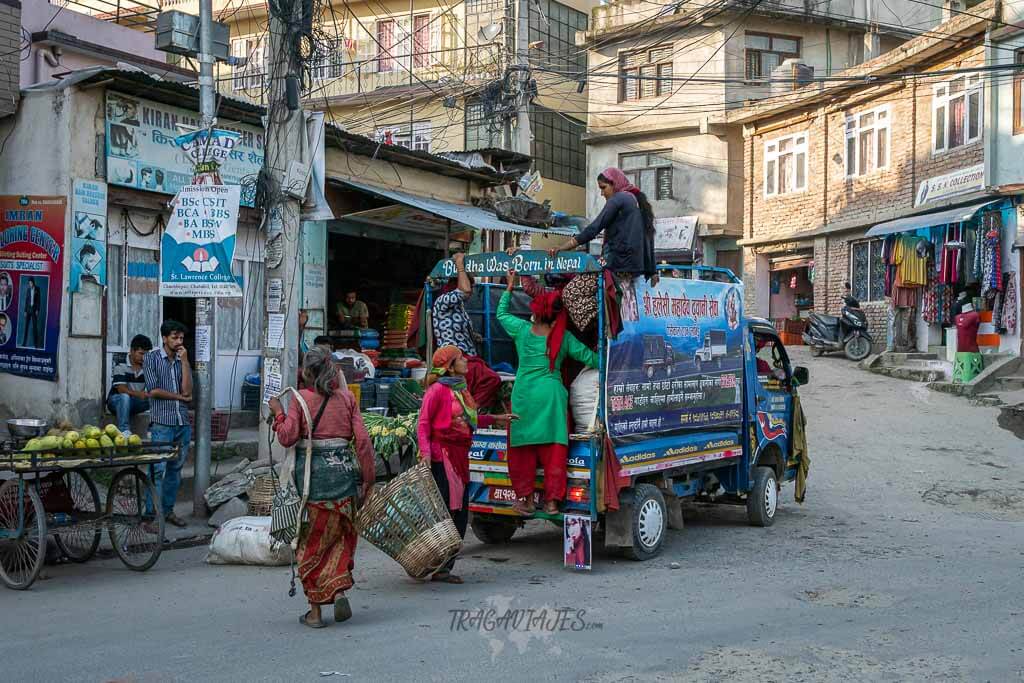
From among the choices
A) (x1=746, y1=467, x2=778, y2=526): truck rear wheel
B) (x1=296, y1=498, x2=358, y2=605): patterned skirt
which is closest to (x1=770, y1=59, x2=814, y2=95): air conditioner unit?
(x1=746, y1=467, x2=778, y2=526): truck rear wheel

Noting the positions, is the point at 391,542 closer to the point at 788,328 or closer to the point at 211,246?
the point at 211,246

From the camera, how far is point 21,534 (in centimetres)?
715

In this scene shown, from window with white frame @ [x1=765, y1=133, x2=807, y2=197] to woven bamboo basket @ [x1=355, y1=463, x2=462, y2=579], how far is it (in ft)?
77.5

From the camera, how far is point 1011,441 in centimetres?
1505

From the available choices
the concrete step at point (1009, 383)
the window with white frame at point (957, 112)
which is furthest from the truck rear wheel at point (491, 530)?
the window with white frame at point (957, 112)

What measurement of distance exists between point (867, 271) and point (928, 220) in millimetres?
4061

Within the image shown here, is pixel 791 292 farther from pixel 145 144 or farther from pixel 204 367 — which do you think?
pixel 204 367

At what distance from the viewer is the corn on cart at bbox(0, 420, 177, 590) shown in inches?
283

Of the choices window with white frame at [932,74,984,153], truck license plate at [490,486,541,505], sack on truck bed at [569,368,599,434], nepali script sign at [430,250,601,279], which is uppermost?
window with white frame at [932,74,984,153]

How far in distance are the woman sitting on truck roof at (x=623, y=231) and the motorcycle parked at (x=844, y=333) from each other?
16238 mm

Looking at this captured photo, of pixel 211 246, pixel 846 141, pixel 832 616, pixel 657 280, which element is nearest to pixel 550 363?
pixel 657 280

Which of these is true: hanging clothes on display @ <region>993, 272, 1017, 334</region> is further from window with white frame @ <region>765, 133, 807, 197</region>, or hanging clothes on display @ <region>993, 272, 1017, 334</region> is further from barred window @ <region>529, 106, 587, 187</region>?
barred window @ <region>529, 106, 587, 187</region>

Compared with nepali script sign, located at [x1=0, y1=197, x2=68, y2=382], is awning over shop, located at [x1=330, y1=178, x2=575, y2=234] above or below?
above

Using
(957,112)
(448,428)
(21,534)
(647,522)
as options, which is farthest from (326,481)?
(957,112)
